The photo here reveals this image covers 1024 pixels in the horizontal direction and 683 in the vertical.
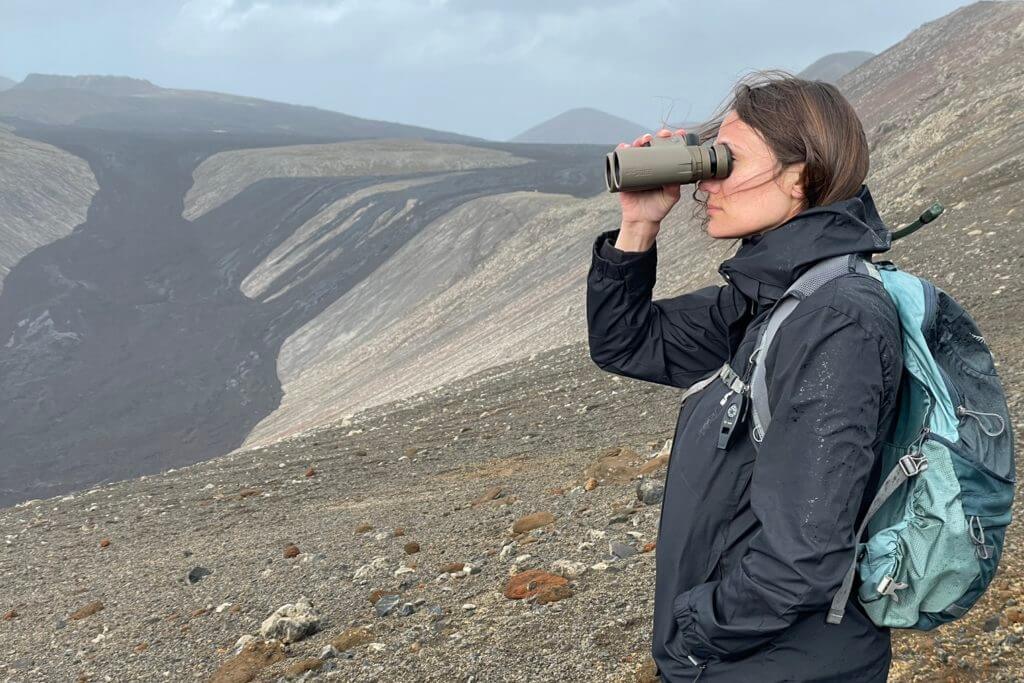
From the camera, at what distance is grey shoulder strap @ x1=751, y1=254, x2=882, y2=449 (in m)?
1.92

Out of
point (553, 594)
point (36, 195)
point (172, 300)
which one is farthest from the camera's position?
point (36, 195)

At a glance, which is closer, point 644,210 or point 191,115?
point 644,210

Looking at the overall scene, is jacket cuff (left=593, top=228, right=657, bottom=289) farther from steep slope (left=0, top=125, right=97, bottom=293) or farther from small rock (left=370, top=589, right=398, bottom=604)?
steep slope (left=0, top=125, right=97, bottom=293)

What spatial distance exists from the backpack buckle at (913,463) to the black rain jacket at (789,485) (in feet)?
0.24

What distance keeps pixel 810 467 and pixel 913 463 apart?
24 cm

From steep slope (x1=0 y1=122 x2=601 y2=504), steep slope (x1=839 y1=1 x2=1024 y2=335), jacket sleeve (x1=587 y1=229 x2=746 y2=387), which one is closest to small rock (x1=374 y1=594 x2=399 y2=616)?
jacket sleeve (x1=587 y1=229 x2=746 y2=387)

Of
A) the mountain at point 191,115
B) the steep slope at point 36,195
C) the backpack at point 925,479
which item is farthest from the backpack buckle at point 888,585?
the mountain at point 191,115

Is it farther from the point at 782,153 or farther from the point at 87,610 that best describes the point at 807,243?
the point at 87,610

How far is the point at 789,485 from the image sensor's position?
1859mm

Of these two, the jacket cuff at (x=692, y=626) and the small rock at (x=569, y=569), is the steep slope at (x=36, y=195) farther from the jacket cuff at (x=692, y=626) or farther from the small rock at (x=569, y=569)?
the jacket cuff at (x=692, y=626)

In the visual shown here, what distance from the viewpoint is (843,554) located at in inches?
73.4

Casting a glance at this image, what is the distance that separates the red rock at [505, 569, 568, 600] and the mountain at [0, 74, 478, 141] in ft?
294

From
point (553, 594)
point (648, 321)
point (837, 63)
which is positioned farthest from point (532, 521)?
point (837, 63)

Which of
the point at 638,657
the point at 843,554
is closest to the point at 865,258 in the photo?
the point at 843,554
